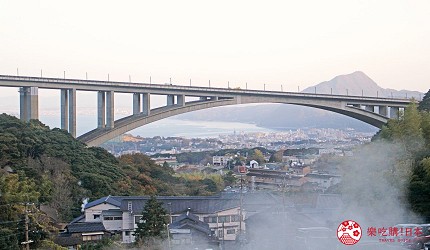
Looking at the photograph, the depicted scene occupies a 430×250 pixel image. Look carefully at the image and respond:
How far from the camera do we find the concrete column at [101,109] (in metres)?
22.7

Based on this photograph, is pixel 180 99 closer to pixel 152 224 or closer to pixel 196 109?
pixel 196 109

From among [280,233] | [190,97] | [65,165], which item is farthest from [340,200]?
[190,97]

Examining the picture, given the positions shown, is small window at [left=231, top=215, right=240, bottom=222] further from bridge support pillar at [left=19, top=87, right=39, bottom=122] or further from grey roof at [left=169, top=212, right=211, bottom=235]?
bridge support pillar at [left=19, top=87, right=39, bottom=122]

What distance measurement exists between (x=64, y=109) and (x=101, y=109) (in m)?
1.36

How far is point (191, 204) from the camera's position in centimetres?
1262

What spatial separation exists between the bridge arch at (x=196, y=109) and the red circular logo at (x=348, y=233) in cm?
1675

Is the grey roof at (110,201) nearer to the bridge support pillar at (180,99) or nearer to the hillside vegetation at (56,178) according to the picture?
the hillside vegetation at (56,178)

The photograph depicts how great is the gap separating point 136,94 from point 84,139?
8.68ft

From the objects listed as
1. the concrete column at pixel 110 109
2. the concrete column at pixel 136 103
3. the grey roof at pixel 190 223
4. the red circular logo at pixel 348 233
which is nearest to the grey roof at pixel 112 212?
the grey roof at pixel 190 223

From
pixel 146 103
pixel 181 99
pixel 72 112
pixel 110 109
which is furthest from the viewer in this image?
pixel 181 99

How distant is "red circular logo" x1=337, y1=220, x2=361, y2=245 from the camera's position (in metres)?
5.83

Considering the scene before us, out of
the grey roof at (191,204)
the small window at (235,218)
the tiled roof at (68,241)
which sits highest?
the grey roof at (191,204)

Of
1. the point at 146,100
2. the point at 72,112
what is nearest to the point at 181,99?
the point at 146,100

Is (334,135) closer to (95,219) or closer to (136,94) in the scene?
(136,94)
